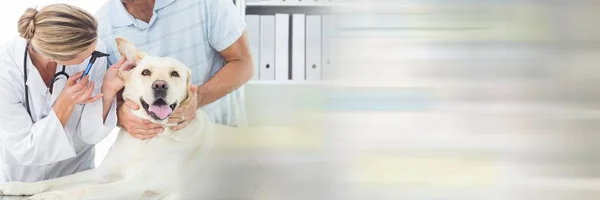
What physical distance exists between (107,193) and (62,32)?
47cm

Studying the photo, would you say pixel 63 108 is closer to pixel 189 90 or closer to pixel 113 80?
pixel 113 80

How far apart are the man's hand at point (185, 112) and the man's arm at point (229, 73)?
0.02 metres

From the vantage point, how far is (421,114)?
0.21 metres

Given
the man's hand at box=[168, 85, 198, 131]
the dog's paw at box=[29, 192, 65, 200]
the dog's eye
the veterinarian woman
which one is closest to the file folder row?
the man's hand at box=[168, 85, 198, 131]

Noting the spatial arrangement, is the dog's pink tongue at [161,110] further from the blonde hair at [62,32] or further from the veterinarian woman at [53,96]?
the blonde hair at [62,32]

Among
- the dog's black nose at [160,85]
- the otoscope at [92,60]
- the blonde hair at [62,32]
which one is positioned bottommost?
the dog's black nose at [160,85]

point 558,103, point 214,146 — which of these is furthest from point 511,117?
point 214,146

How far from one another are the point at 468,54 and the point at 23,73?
64.5 inches

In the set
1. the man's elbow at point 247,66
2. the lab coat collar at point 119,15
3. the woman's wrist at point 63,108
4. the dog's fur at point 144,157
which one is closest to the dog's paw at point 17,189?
the dog's fur at point 144,157

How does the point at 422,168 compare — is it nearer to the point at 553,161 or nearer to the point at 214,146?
the point at 553,161

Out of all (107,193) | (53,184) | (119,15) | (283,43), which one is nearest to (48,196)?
(53,184)

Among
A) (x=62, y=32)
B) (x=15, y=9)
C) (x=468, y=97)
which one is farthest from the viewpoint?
(x=15, y=9)

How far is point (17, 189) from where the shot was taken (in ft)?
5.49

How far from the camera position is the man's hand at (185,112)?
1663 mm
